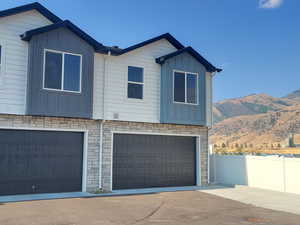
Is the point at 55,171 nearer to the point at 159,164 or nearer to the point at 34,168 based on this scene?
the point at 34,168

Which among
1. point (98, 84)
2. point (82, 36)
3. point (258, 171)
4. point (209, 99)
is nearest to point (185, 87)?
point (209, 99)

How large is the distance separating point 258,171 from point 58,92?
9504mm

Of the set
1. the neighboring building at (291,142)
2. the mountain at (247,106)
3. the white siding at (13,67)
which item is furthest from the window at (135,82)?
the mountain at (247,106)

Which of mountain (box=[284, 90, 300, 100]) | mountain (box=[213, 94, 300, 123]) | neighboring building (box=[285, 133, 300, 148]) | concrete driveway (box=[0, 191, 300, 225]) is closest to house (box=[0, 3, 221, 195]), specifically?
concrete driveway (box=[0, 191, 300, 225])

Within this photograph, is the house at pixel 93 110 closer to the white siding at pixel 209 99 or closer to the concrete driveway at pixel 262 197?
the white siding at pixel 209 99

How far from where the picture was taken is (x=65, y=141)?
1302 centimetres

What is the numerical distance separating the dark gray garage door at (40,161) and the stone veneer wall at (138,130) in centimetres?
101

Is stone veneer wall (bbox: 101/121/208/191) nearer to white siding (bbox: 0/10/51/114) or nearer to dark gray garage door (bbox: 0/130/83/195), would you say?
dark gray garage door (bbox: 0/130/83/195)

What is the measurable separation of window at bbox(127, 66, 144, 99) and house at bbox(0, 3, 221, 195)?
4cm

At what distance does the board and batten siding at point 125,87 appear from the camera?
1376 cm

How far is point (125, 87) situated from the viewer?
14250mm

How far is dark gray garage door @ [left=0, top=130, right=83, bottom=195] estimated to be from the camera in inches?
466

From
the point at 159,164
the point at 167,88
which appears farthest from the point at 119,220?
the point at 167,88

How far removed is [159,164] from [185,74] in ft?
14.3
